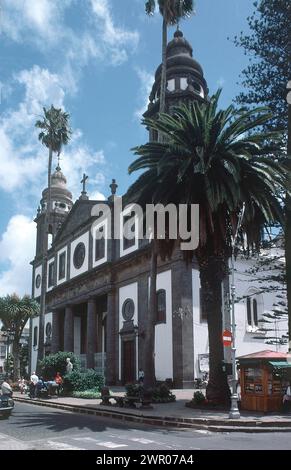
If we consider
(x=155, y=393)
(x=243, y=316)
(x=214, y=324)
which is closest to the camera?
(x=214, y=324)

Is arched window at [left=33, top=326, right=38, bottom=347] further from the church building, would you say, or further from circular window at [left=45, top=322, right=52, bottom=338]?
circular window at [left=45, top=322, right=52, bottom=338]

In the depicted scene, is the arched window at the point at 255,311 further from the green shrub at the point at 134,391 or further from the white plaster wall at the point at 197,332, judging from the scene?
the green shrub at the point at 134,391

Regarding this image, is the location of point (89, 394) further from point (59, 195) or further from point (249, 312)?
point (59, 195)

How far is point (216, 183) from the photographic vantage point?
1955cm

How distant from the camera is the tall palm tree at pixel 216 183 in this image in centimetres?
1959

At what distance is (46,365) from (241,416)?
57.6 ft

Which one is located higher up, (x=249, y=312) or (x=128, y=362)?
(x=249, y=312)

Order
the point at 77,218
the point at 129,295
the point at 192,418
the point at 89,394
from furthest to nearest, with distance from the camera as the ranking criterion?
the point at 77,218 < the point at 129,295 < the point at 89,394 < the point at 192,418

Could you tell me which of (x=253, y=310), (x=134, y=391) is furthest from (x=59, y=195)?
(x=134, y=391)

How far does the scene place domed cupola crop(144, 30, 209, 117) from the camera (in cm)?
3741

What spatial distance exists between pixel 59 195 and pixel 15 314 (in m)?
15.5

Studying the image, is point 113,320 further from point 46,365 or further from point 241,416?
point 241,416

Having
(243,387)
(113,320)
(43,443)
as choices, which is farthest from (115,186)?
(43,443)
